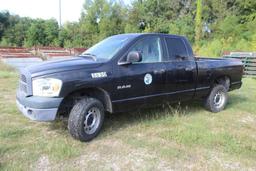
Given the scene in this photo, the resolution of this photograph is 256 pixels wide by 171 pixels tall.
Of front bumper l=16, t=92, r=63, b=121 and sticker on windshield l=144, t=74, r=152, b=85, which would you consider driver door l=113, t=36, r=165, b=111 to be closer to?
sticker on windshield l=144, t=74, r=152, b=85

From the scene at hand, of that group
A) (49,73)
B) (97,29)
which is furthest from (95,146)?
(97,29)

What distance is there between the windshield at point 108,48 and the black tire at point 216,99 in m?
2.53

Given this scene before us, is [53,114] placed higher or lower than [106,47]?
lower

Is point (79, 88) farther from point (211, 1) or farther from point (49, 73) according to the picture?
point (211, 1)

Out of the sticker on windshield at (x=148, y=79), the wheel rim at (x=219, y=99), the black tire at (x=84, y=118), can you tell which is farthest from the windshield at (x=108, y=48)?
the wheel rim at (x=219, y=99)

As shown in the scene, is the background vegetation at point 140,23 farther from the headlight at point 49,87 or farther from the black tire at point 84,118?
the headlight at point 49,87

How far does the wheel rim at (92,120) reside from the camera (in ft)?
14.3

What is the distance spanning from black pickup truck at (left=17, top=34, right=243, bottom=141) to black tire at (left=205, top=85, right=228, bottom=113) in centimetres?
19

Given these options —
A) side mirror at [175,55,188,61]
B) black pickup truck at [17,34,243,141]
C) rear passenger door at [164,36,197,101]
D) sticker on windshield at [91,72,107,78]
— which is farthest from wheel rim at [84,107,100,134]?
side mirror at [175,55,188,61]

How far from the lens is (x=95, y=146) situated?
4230 mm

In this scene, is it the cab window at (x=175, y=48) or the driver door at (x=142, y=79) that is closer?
the driver door at (x=142, y=79)

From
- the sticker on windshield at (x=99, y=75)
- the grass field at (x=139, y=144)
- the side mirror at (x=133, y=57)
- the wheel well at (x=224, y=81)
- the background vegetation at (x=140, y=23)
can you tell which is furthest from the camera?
the background vegetation at (x=140, y=23)

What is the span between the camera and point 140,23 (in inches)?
1516

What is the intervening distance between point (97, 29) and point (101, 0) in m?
5.61
